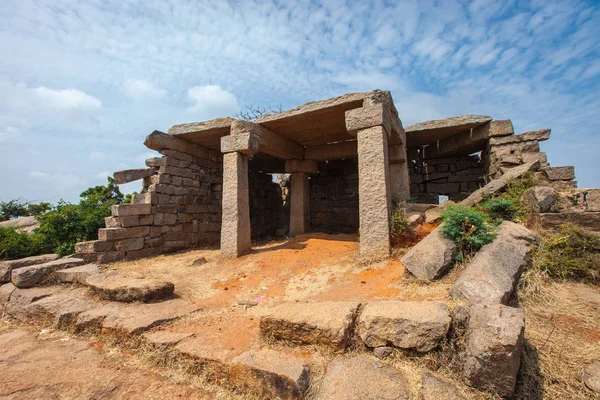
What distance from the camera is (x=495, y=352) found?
1.68 m

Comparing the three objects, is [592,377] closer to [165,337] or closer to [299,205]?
[165,337]

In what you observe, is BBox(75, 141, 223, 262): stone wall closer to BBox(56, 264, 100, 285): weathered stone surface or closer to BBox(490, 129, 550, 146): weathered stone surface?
BBox(56, 264, 100, 285): weathered stone surface

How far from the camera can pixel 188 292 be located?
4254mm

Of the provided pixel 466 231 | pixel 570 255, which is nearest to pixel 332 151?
pixel 466 231

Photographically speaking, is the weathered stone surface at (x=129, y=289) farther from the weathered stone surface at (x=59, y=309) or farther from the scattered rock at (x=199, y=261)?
the scattered rock at (x=199, y=261)

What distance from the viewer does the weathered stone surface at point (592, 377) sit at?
173 centimetres

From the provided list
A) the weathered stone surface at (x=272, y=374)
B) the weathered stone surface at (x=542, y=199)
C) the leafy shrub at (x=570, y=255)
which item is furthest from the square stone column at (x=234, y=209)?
the weathered stone surface at (x=542, y=199)

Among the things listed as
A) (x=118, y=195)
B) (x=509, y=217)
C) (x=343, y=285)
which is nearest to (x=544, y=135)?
(x=509, y=217)

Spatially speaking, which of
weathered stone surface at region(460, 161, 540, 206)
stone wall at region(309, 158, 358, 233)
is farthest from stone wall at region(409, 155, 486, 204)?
weathered stone surface at region(460, 161, 540, 206)

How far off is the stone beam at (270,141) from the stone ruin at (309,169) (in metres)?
0.02

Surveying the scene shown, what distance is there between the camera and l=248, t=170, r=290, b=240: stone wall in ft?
31.1

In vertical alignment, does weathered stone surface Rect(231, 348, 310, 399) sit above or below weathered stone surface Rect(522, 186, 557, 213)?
below

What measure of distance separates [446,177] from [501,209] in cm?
426

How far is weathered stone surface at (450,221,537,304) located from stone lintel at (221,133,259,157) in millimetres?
4469
